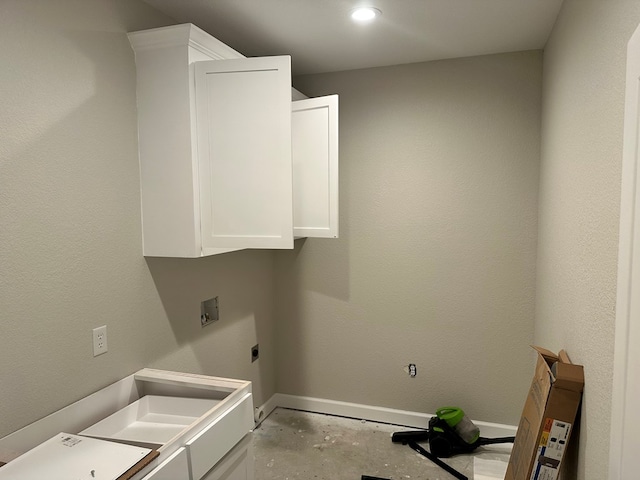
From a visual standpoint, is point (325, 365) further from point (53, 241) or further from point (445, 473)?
point (53, 241)

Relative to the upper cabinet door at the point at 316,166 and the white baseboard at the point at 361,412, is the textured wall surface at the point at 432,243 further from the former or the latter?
the upper cabinet door at the point at 316,166

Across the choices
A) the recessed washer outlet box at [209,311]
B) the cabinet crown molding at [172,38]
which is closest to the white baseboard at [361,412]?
the recessed washer outlet box at [209,311]

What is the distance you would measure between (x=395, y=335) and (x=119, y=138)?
88.0 inches

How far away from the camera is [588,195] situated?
1545 mm

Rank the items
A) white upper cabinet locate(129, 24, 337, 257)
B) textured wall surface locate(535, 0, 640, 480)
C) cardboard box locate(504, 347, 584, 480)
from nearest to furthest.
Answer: textured wall surface locate(535, 0, 640, 480) < cardboard box locate(504, 347, 584, 480) < white upper cabinet locate(129, 24, 337, 257)

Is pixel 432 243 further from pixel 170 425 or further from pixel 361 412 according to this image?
pixel 170 425

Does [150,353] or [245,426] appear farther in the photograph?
[150,353]

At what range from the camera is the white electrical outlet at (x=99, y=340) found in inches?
70.7

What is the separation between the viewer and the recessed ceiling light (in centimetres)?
215

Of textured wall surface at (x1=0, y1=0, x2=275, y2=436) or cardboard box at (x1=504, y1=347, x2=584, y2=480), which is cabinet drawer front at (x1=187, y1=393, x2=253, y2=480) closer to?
textured wall surface at (x1=0, y1=0, x2=275, y2=436)

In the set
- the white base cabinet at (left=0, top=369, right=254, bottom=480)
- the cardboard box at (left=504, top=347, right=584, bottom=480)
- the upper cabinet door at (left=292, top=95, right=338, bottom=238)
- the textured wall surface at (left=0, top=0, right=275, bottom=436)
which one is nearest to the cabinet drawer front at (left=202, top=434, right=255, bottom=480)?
the white base cabinet at (left=0, top=369, right=254, bottom=480)

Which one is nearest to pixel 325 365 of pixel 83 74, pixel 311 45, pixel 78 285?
pixel 78 285

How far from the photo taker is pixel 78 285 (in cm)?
172

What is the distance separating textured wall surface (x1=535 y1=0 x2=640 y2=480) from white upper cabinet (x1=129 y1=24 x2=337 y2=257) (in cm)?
119
